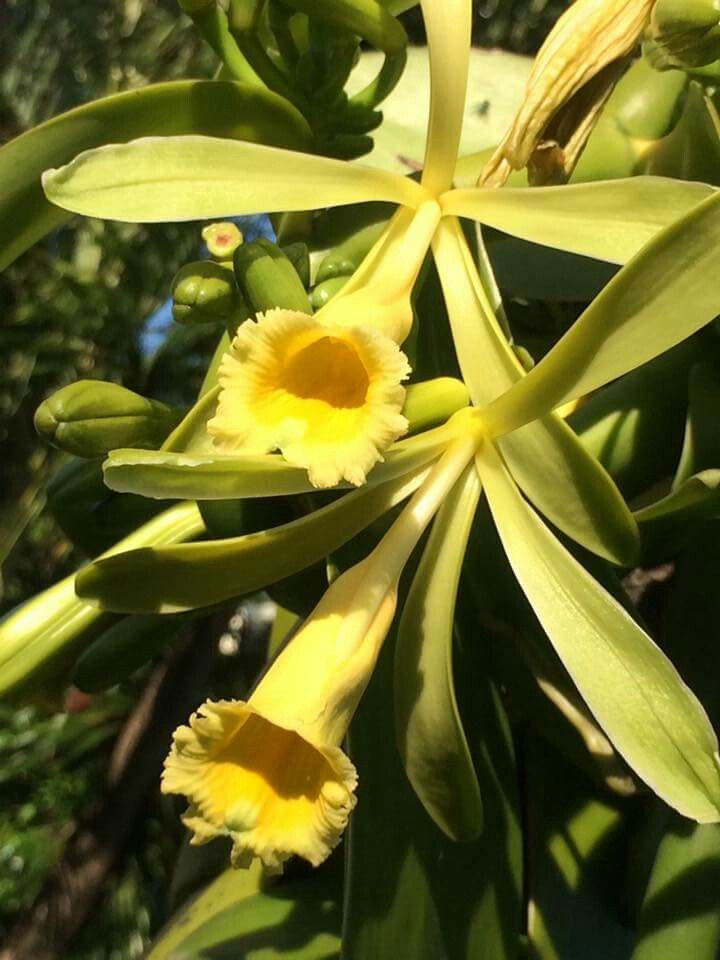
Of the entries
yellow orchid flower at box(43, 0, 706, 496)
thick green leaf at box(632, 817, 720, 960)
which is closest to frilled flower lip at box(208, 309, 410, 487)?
yellow orchid flower at box(43, 0, 706, 496)

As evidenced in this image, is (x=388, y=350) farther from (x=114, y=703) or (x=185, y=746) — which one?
(x=114, y=703)

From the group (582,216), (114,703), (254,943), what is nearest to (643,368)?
(582,216)

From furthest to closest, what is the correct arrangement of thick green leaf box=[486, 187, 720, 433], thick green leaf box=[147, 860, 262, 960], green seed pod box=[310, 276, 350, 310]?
1. thick green leaf box=[147, 860, 262, 960]
2. green seed pod box=[310, 276, 350, 310]
3. thick green leaf box=[486, 187, 720, 433]

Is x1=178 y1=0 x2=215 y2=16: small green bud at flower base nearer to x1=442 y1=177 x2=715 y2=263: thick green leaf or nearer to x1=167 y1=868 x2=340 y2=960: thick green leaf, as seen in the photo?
x1=442 y1=177 x2=715 y2=263: thick green leaf

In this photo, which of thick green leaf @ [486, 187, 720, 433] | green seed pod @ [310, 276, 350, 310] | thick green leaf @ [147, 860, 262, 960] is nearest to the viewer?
thick green leaf @ [486, 187, 720, 433]

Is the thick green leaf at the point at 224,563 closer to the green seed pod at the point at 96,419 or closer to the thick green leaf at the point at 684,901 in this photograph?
the green seed pod at the point at 96,419

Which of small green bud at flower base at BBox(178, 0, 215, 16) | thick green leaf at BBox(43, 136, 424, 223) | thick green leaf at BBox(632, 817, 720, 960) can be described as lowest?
thick green leaf at BBox(632, 817, 720, 960)
